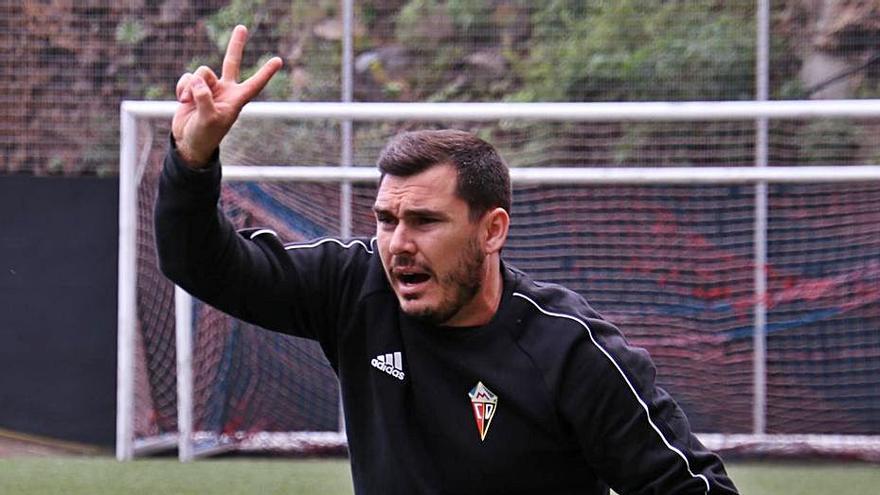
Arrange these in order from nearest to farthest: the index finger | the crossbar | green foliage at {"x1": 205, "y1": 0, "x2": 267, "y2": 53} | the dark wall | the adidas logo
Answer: the index finger, the adidas logo, the crossbar, the dark wall, green foliage at {"x1": 205, "y1": 0, "x2": 267, "y2": 53}

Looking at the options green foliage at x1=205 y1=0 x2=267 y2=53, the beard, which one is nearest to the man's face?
the beard

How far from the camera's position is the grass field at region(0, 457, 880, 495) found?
7.08 metres

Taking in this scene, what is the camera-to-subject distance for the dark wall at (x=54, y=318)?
8828 mm

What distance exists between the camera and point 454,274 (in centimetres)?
318

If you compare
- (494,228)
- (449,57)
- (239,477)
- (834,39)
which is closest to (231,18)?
(449,57)

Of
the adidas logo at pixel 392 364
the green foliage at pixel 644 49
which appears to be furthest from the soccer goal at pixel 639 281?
the adidas logo at pixel 392 364

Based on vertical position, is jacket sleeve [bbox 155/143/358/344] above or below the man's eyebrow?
below

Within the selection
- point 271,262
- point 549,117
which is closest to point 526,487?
point 271,262

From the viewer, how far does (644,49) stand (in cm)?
927

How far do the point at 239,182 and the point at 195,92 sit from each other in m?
5.67

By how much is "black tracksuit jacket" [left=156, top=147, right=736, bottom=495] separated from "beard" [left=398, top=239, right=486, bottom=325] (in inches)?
3.1

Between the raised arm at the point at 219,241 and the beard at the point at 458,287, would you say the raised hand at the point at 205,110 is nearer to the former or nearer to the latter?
the raised arm at the point at 219,241

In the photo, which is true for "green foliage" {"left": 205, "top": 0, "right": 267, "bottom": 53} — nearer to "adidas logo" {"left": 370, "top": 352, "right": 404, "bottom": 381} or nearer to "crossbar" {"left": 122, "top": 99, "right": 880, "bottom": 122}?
"crossbar" {"left": 122, "top": 99, "right": 880, "bottom": 122}

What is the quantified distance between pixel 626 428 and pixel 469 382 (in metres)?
0.36
